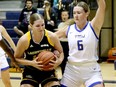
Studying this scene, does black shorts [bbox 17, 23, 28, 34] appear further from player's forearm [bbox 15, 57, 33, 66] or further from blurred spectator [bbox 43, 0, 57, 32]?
player's forearm [bbox 15, 57, 33, 66]

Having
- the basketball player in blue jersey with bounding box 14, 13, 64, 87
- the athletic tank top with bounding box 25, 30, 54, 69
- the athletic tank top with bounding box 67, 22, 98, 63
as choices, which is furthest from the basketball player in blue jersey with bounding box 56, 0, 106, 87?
the athletic tank top with bounding box 25, 30, 54, 69

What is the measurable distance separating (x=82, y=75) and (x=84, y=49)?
37cm

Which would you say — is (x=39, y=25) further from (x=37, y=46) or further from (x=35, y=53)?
(x=35, y=53)

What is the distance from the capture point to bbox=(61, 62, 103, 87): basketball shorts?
15.0 ft

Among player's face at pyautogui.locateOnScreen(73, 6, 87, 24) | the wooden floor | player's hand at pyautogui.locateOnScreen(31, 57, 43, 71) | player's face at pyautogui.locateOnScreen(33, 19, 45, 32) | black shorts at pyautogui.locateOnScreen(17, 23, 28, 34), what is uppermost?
player's face at pyautogui.locateOnScreen(73, 6, 87, 24)

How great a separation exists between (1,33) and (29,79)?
173cm

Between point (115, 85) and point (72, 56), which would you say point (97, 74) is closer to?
point (72, 56)

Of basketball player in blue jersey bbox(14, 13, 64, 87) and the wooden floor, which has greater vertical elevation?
basketball player in blue jersey bbox(14, 13, 64, 87)

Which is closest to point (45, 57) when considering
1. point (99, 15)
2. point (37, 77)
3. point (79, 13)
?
point (37, 77)

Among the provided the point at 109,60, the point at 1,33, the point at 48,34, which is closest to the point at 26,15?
the point at 109,60

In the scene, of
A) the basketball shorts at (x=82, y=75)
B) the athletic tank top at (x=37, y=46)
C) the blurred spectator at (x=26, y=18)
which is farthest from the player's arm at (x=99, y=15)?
the blurred spectator at (x=26, y=18)

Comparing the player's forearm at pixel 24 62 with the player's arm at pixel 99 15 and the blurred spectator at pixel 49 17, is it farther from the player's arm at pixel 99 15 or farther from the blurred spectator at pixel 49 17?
the blurred spectator at pixel 49 17

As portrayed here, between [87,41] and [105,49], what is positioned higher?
[87,41]

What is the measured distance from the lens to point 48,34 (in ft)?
15.4
